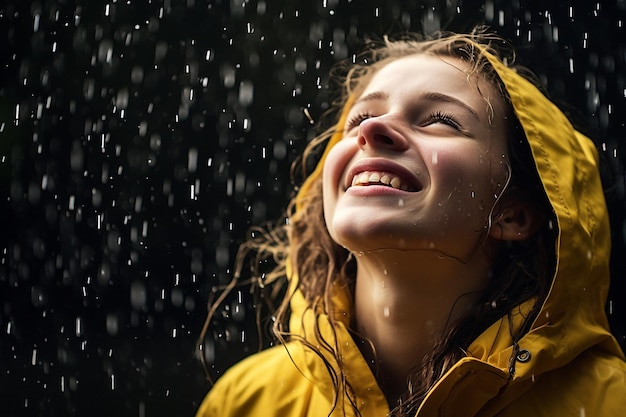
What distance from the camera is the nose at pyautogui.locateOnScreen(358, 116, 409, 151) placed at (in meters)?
1.49

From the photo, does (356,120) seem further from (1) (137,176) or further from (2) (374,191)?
(1) (137,176)

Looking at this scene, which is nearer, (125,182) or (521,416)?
(521,416)

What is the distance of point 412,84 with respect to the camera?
159cm

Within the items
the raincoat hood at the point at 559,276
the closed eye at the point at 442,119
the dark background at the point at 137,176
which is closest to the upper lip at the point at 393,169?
the closed eye at the point at 442,119

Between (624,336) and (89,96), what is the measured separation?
7.53ft

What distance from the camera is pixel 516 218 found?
63.8 inches

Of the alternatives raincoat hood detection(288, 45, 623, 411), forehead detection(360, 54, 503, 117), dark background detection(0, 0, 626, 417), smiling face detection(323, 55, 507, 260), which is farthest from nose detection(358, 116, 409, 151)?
dark background detection(0, 0, 626, 417)

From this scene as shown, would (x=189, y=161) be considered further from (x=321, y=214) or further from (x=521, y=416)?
(x=521, y=416)

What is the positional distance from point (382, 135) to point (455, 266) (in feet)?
1.04

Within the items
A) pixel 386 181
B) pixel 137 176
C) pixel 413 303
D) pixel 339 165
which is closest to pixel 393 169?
pixel 386 181

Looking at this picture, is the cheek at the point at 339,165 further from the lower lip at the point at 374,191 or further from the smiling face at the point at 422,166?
the lower lip at the point at 374,191

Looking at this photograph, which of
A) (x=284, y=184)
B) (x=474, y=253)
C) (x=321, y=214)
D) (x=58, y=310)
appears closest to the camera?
A: (x=474, y=253)

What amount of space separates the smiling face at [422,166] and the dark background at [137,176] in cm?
127

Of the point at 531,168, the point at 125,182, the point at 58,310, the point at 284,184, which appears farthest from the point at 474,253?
the point at 58,310
